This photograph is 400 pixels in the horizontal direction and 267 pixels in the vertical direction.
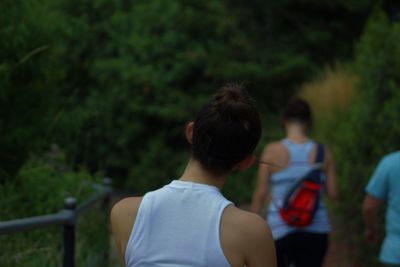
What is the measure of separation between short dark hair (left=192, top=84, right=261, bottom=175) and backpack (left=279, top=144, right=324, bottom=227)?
2.92m

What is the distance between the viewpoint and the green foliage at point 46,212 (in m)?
4.59

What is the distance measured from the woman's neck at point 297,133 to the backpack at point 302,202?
231 millimetres

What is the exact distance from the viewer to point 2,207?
16.0ft

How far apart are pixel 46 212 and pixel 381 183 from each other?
6.73 ft

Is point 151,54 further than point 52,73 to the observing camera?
Yes

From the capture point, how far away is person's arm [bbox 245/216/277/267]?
2.60 meters

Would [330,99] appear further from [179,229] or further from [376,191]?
[179,229]

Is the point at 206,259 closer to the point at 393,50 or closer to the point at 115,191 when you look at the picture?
the point at 393,50

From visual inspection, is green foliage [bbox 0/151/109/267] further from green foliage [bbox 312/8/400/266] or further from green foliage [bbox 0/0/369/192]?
green foliage [bbox 0/0/369/192]

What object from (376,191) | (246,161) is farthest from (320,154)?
(246,161)

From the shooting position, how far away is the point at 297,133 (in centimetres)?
582

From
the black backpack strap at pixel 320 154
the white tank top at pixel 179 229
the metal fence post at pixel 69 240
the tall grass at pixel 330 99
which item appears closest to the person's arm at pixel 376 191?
the black backpack strap at pixel 320 154

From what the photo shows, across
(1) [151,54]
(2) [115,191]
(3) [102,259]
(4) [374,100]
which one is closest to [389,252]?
(3) [102,259]

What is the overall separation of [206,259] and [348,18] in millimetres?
12718
